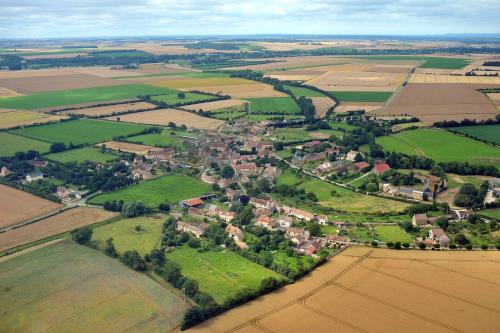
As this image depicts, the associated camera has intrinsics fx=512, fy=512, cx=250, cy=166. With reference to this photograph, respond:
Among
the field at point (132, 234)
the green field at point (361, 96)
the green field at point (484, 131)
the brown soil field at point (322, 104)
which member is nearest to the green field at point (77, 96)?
the brown soil field at point (322, 104)

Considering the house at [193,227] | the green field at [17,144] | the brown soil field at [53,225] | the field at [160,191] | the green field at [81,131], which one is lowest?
the brown soil field at [53,225]

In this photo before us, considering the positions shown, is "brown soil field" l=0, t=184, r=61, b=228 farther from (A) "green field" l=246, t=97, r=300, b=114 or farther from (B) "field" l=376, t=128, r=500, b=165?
(A) "green field" l=246, t=97, r=300, b=114

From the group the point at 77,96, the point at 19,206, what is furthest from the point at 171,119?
the point at 19,206

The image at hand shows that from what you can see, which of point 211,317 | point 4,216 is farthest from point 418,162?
point 4,216

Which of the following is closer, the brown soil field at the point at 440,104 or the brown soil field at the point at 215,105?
the brown soil field at the point at 440,104

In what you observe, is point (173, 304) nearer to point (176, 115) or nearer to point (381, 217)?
point (381, 217)

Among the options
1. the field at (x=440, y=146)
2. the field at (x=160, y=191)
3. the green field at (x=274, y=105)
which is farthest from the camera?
the green field at (x=274, y=105)

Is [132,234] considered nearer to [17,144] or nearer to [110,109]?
[17,144]

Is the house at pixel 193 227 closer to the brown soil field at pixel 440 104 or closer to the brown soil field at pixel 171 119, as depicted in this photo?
the brown soil field at pixel 171 119
